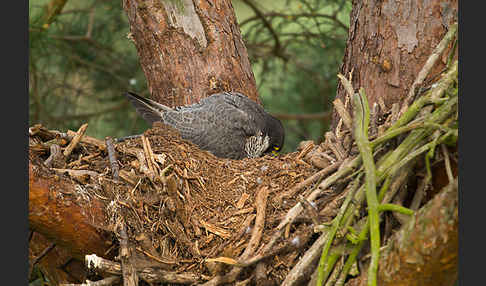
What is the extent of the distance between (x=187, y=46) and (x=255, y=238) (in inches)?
68.5

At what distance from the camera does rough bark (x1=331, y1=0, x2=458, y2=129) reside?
8.11 ft

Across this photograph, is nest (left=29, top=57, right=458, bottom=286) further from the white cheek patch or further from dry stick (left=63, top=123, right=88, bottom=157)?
the white cheek patch

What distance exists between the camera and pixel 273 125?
381cm

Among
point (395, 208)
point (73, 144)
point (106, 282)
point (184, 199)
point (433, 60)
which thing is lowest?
point (106, 282)

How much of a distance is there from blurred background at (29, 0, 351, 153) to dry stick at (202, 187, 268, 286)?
2.45 metres

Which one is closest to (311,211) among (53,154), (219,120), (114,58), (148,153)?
(148,153)

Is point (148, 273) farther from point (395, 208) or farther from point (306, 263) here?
point (395, 208)

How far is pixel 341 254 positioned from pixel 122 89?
4.16 metres

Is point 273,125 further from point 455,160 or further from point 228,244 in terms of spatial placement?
point 455,160

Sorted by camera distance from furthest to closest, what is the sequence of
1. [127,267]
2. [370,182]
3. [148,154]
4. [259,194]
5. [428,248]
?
[148,154], [259,194], [127,267], [370,182], [428,248]

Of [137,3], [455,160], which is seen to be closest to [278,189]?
[455,160]

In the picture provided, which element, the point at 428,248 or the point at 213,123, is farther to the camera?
the point at 213,123

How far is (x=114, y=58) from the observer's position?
5.63 m

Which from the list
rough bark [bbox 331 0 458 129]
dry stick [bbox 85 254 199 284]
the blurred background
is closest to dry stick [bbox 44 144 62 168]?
dry stick [bbox 85 254 199 284]
